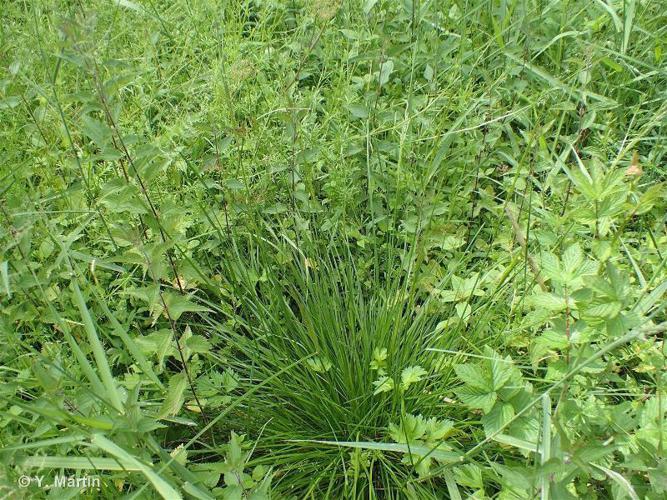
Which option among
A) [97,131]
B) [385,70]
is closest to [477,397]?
[97,131]

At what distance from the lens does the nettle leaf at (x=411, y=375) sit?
138 centimetres

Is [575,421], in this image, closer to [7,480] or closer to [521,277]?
[521,277]

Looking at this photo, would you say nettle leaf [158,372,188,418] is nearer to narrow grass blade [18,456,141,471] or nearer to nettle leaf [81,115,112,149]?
narrow grass blade [18,456,141,471]

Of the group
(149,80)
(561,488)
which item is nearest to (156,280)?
(561,488)

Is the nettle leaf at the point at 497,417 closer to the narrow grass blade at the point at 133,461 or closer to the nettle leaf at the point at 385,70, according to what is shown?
the narrow grass blade at the point at 133,461

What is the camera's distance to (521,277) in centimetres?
166

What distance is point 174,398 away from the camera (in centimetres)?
119

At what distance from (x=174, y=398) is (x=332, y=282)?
0.55m

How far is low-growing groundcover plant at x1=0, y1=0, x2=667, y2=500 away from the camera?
1.12 m

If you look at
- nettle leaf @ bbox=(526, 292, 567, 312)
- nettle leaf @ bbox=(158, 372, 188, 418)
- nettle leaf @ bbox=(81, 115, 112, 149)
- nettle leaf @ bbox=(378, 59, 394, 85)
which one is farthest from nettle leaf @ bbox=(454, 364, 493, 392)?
nettle leaf @ bbox=(378, 59, 394, 85)

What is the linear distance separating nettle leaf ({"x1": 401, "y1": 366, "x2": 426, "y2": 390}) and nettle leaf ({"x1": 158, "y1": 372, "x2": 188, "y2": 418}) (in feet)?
1.55

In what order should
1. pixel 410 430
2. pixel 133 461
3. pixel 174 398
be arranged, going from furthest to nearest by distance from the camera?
pixel 410 430
pixel 174 398
pixel 133 461

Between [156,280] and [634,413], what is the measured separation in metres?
0.98

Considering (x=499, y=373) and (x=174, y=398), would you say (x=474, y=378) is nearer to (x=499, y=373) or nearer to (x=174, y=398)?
(x=499, y=373)
